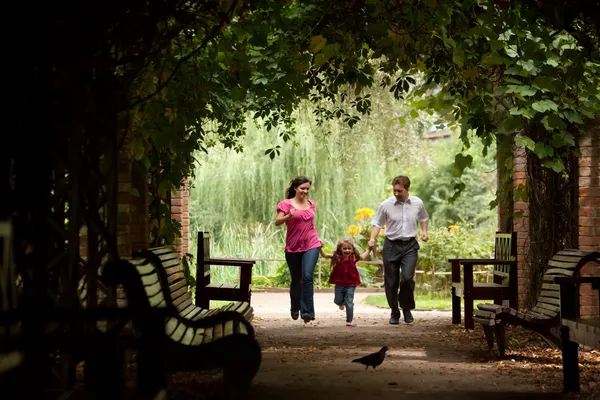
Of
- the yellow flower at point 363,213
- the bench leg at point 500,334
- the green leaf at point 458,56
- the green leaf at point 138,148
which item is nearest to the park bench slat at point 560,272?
the bench leg at point 500,334

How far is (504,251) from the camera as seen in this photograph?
10.2 meters

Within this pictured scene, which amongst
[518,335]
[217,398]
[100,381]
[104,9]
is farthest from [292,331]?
[100,381]

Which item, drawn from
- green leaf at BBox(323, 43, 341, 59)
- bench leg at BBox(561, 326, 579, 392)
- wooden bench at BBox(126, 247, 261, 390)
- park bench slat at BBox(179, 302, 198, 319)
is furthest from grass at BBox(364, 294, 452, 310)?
wooden bench at BBox(126, 247, 261, 390)

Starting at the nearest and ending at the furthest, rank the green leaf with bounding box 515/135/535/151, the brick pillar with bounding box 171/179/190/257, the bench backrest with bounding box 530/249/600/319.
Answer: the bench backrest with bounding box 530/249/600/319 → the green leaf with bounding box 515/135/535/151 → the brick pillar with bounding box 171/179/190/257

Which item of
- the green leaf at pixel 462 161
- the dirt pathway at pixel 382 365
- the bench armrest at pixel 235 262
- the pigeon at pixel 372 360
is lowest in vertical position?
the dirt pathway at pixel 382 365

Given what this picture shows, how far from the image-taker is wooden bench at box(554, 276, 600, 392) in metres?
5.84

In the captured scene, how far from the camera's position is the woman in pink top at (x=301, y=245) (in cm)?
1071

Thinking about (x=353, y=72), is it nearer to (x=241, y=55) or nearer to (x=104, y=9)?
(x=241, y=55)

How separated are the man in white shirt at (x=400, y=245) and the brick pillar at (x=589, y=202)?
2417 mm

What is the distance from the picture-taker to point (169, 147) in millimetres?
8133

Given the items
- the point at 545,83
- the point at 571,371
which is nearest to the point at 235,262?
the point at 545,83

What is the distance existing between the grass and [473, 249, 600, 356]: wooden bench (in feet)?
21.0

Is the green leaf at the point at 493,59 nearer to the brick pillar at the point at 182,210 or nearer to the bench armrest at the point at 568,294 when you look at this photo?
the bench armrest at the point at 568,294

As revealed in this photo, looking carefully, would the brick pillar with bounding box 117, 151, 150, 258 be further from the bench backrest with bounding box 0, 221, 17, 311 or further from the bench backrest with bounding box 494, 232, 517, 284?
the bench backrest with bounding box 494, 232, 517, 284
